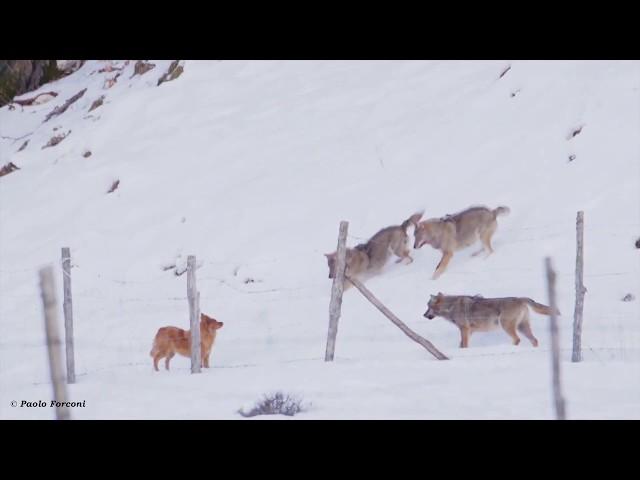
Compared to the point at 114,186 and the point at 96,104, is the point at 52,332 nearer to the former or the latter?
the point at 114,186

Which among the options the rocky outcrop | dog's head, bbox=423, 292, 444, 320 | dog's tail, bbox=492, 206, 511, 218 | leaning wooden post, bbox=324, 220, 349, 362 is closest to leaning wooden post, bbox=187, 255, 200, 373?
leaning wooden post, bbox=324, 220, 349, 362

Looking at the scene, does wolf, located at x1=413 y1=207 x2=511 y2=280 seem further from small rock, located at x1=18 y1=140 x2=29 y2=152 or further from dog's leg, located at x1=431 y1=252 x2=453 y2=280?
small rock, located at x1=18 y1=140 x2=29 y2=152

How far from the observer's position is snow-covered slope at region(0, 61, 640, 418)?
11609 millimetres

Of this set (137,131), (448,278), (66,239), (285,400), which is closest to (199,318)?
(285,400)

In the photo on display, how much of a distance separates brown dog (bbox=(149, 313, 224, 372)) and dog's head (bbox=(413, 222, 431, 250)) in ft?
14.2

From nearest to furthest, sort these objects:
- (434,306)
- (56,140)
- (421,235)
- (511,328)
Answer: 1. (511,328)
2. (434,306)
3. (421,235)
4. (56,140)

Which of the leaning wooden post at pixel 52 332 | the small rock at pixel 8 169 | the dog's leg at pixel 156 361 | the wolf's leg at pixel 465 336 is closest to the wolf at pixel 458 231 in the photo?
the wolf's leg at pixel 465 336

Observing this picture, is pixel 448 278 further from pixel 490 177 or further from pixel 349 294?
pixel 490 177

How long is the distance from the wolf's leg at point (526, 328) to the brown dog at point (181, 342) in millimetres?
4086

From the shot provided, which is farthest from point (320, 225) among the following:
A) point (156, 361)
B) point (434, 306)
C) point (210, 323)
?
point (156, 361)

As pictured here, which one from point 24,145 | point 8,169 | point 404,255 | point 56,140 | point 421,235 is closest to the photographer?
point 421,235

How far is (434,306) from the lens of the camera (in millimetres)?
14180

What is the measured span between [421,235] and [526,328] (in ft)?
11.8
